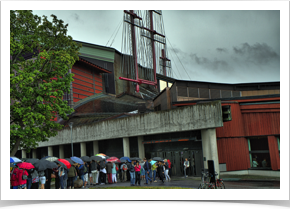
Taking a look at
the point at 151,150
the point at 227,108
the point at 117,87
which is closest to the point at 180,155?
the point at 151,150

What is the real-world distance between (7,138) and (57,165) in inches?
117

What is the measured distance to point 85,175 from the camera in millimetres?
18391

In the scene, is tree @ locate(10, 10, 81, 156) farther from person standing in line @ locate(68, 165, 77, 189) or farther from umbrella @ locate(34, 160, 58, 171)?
person standing in line @ locate(68, 165, 77, 189)

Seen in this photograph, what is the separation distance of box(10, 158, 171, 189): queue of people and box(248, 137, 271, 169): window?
825 cm

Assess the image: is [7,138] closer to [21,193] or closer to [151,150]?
[21,193]

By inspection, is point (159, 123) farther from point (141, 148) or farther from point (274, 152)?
point (274, 152)

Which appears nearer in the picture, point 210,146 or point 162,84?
point 210,146

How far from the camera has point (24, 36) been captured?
17531 mm

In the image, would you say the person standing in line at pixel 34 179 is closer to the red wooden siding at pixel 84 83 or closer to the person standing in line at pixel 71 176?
the person standing in line at pixel 71 176

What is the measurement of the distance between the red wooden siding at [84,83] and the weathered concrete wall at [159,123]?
12.4 meters

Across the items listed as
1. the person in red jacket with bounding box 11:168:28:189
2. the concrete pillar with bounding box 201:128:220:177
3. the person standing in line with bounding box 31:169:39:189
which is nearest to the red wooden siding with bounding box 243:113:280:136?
the concrete pillar with bounding box 201:128:220:177

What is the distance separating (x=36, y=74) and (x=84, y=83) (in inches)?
1099

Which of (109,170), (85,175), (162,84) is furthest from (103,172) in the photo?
(162,84)

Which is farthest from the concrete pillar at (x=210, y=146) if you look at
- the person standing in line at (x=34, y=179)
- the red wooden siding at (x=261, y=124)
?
the person standing in line at (x=34, y=179)
